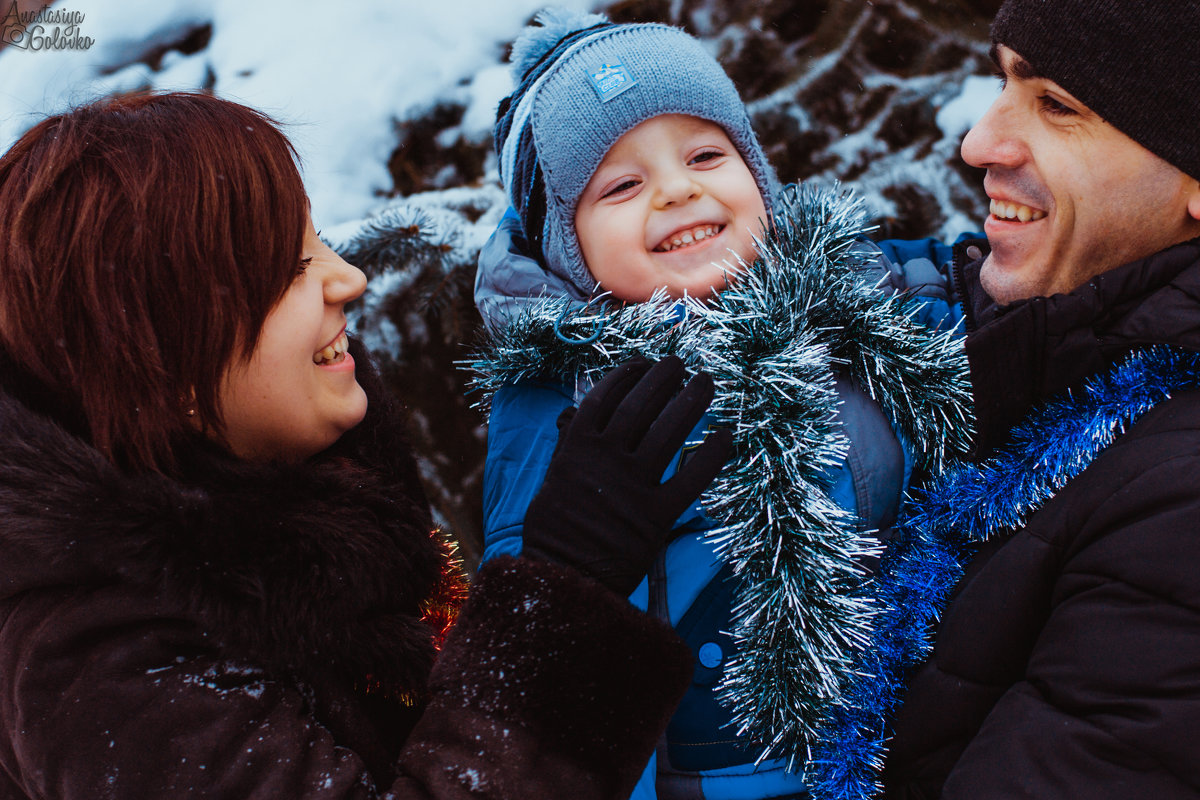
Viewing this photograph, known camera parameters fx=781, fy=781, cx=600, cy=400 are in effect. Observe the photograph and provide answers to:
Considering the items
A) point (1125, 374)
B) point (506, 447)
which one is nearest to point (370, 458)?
point (506, 447)

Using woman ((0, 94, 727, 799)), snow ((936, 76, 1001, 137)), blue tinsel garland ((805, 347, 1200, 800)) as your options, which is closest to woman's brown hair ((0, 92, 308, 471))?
woman ((0, 94, 727, 799))

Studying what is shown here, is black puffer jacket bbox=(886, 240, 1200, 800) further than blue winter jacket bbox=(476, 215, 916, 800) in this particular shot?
No

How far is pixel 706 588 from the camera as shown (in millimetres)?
1725

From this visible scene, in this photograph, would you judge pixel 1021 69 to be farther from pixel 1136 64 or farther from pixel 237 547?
pixel 237 547

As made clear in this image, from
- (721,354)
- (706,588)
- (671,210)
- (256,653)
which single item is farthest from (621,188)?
(256,653)

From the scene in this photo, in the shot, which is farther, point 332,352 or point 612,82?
point 612,82

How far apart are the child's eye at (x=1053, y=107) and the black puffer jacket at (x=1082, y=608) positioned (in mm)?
331

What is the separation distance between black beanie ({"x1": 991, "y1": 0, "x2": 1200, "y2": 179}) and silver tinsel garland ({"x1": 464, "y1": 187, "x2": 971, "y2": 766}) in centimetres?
49

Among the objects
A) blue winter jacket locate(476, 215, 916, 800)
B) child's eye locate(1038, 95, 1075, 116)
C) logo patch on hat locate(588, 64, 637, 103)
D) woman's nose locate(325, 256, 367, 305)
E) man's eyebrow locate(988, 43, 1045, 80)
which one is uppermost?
man's eyebrow locate(988, 43, 1045, 80)

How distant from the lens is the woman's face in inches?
56.8

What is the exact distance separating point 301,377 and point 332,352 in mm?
142

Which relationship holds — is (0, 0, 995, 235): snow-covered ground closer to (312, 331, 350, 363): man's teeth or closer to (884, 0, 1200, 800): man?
(312, 331, 350, 363): man's teeth

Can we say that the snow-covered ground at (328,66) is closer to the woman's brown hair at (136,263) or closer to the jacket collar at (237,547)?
the woman's brown hair at (136,263)

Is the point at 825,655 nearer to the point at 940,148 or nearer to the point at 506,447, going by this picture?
the point at 506,447
